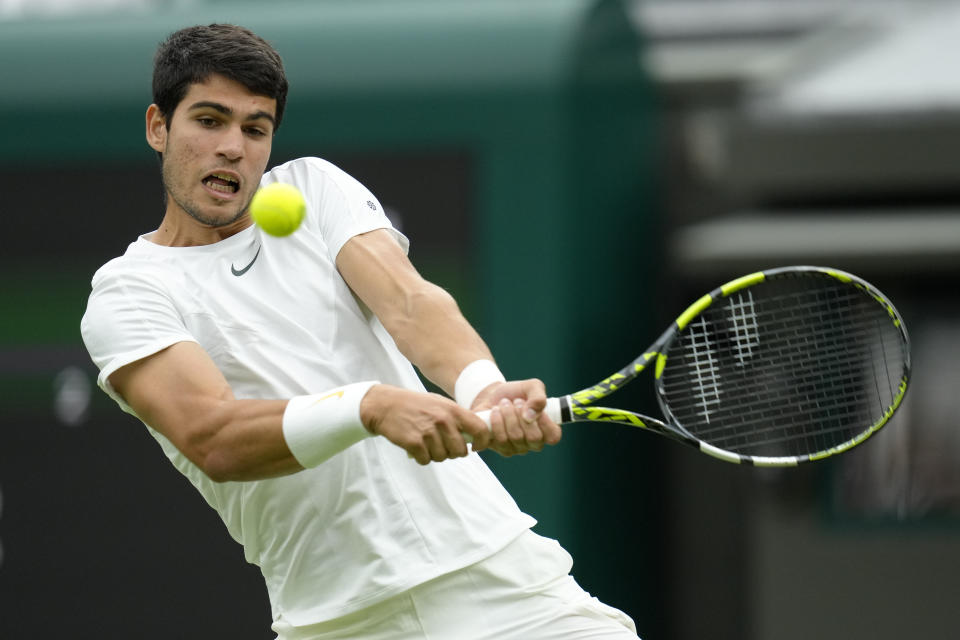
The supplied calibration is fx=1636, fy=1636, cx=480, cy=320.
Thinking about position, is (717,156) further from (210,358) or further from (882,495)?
(210,358)

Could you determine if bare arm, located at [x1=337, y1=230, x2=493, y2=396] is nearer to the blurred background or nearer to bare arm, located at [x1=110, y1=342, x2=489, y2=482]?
bare arm, located at [x1=110, y1=342, x2=489, y2=482]

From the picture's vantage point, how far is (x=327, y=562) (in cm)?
283

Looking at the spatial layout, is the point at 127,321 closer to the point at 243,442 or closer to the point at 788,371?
the point at 243,442

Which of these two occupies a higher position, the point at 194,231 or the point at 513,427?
the point at 194,231

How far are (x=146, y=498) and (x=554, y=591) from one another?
3475 millimetres

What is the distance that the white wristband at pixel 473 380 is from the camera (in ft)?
9.07

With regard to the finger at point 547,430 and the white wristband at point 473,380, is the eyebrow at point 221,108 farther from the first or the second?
the finger at point 547,430

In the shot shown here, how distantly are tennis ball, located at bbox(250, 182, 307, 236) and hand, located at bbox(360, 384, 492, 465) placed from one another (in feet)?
1.07

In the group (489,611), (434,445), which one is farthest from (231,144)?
(489,611)

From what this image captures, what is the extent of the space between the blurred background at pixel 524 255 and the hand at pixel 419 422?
10.6 feet

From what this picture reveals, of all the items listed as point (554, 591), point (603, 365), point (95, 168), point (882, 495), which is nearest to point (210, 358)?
point (554, 591)

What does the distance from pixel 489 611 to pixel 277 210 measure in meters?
0.77

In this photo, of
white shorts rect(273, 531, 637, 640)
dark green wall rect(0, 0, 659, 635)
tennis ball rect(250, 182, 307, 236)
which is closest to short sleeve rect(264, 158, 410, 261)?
tennis ball rect(250, 182, 307, 236)

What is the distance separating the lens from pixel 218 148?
285cm
